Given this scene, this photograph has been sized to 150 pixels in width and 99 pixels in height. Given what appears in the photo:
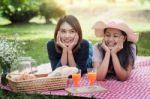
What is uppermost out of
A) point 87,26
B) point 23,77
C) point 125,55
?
point 125,55

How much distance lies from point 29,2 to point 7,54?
21.2 ft

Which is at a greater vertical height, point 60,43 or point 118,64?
point 60,43

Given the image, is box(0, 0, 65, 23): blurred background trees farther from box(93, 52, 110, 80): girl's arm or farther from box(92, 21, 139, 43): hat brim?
box(93, 52, 110, 80): girl's arm

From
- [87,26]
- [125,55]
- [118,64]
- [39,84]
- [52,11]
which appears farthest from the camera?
[52,11]

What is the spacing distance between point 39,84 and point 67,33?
2.04 ft

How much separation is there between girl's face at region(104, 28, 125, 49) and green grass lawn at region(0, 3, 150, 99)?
12.0 feet

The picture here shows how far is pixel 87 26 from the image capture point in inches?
380

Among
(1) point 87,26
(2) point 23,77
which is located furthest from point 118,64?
(1) point 87,26

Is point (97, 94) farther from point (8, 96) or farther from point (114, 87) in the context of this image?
point (8, 96)

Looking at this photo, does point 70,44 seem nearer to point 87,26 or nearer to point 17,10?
point 87,26

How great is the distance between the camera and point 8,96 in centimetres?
379

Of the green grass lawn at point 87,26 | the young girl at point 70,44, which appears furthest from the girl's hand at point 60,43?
the green grass lawn at point 87,26

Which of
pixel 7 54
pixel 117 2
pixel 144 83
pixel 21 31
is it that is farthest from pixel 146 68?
pixel 117 2

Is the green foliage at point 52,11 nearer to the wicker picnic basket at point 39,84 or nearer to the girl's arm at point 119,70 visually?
the girl's arm at point 119,70
